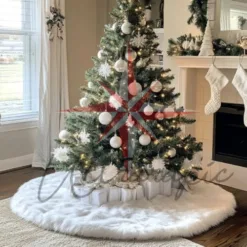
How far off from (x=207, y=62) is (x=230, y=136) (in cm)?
80

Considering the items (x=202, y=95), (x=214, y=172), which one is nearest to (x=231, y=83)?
(x=202, y=95)

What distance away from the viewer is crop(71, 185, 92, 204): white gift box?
10.7 ft

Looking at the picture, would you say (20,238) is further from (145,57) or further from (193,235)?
(145,57)

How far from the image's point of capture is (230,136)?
413cm

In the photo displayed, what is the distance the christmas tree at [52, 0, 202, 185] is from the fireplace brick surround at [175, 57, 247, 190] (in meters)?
0.73

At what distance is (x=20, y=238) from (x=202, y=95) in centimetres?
240

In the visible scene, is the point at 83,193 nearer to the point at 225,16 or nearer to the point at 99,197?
the point at 99,197

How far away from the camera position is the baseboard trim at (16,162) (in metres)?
4.50

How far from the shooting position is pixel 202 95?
424 cm

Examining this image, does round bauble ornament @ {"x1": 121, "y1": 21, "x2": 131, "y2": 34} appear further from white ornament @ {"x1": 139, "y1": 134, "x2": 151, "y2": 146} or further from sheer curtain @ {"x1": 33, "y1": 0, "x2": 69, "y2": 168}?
sheer curtain @ {"x1": 33, "y1": 0, "x2": 69, "y2": 168}

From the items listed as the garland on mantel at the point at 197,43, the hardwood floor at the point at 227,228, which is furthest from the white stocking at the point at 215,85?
the hardwood floor at the point at 227,228

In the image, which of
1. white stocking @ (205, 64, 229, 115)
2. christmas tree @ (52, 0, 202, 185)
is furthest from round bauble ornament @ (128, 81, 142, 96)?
white stocking @ (205, 64, 229, 115)

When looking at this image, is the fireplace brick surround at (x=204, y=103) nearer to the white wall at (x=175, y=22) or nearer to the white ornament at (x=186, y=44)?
the white ornament at (x=186, y=44)

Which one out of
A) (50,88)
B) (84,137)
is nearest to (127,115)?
(84,137)
